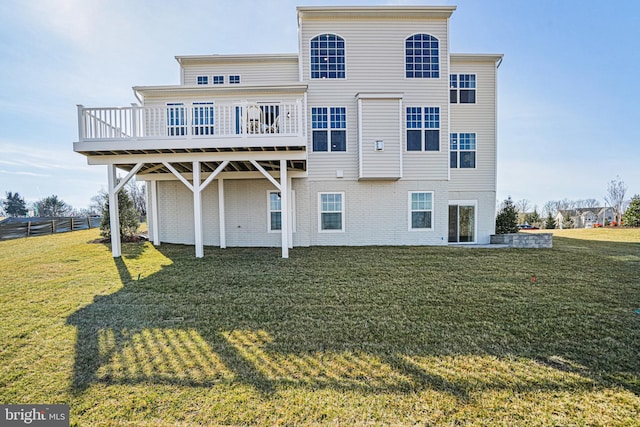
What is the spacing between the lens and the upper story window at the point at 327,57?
10594mm

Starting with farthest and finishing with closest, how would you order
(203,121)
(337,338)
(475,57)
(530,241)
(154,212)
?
(475,57) → (154,212) → (530,241) → (203,121) → (337,338)

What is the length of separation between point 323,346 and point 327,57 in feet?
34.2

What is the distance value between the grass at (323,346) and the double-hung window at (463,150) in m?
5.80

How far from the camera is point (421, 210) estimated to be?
11.0m

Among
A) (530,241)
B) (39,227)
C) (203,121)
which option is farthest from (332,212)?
(39,227)

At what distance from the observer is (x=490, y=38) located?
12070mm

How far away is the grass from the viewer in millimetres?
2371

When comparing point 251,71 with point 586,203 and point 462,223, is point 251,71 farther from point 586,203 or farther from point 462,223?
point 586,203

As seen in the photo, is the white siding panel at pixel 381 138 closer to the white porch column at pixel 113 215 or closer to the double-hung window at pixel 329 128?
the double-hung window at pixel 329 128

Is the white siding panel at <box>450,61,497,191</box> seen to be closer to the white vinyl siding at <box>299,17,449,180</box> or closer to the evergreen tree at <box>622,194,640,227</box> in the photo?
the white vinyl siding at <box>299,17,449,180</box>

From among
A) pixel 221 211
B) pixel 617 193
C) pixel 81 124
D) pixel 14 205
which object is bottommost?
pixel 221 211

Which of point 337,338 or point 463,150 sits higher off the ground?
point 463,150

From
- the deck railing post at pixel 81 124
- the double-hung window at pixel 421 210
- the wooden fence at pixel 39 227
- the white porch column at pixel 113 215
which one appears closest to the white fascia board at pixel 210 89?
the deck railing post at pixel 81 124

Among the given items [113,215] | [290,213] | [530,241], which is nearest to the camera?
[113,215]
